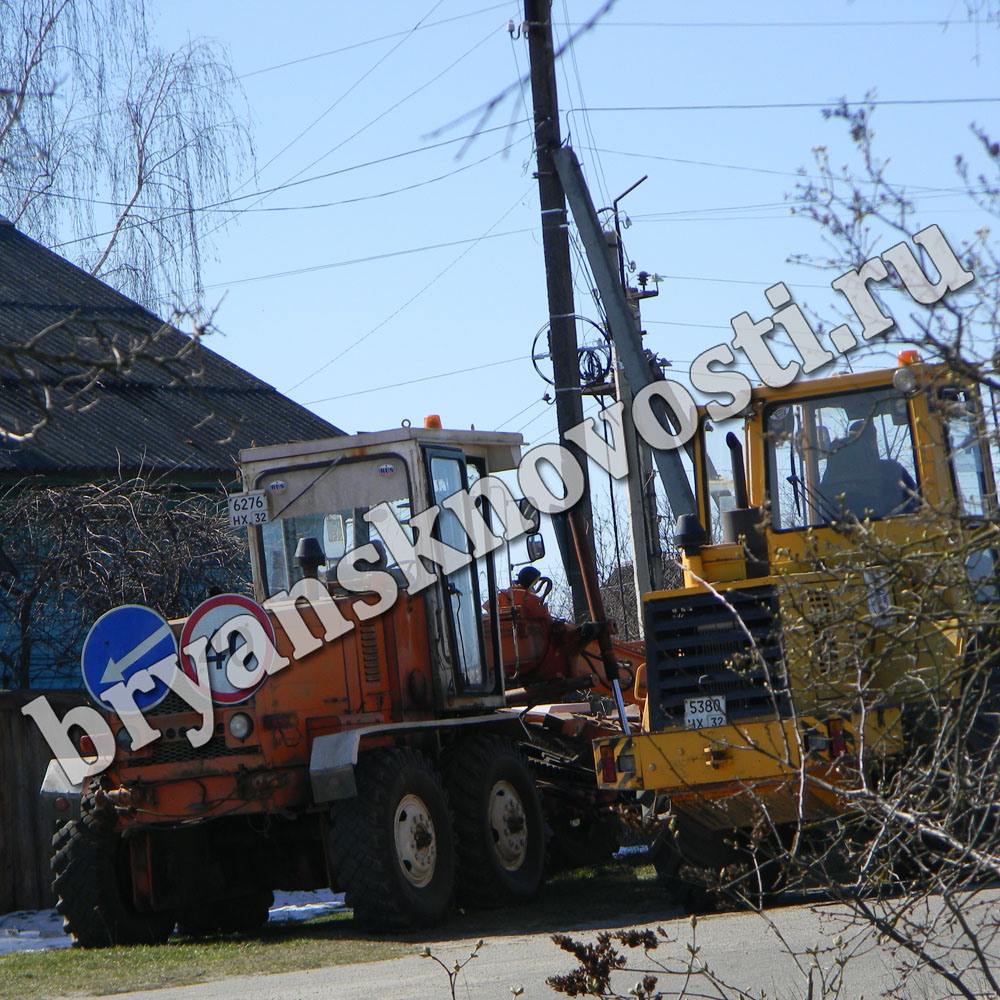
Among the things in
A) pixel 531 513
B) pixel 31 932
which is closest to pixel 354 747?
pixel 531 513

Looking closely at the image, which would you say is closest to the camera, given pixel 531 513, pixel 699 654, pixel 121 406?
pixel 699 654

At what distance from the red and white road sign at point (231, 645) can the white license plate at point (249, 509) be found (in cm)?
132

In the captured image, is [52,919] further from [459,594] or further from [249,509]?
[459,594]

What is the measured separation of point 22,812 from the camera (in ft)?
40.5

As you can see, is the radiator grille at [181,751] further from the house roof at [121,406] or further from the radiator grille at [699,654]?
the house roof at [121,406]

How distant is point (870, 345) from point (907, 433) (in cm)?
538

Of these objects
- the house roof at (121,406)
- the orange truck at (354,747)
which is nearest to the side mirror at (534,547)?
the orange truck at (354,747)

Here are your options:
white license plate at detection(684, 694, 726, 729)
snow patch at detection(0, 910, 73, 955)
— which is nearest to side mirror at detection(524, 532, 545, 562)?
white license plate at detection(684, 694, 726, 729)

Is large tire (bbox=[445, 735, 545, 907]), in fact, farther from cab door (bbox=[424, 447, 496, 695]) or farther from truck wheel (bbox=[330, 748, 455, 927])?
cab door (bbox=[424, 447, 496, 695])

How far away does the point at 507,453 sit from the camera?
11.4 metres

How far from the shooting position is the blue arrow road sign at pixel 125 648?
30.8ft

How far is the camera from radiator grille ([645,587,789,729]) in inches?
335

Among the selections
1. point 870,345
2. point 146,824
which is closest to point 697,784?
point 146,824

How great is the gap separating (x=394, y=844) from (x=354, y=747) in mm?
644
